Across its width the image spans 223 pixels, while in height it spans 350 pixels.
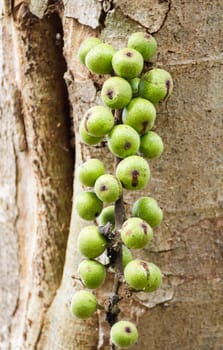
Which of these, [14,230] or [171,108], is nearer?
[171,108]

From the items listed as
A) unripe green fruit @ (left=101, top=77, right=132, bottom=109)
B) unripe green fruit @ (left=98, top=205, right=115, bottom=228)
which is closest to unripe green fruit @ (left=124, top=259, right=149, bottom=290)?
unripe green fruit @ (left=98, top=205, right=115, bottom=228)

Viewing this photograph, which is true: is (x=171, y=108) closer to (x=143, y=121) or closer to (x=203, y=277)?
(x=143, y=121)

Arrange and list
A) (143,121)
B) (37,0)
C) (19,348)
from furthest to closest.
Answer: (19,348) → (37,0) → (143,121)

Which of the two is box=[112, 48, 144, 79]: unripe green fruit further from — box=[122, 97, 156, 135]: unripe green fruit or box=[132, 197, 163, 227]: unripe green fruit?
box=[132, 197, 163, 227]: unripe green fruit

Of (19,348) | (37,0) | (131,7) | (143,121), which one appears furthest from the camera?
(19,348)

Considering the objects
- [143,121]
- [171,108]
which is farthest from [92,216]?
[171,108]

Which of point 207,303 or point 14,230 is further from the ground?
point 14,230

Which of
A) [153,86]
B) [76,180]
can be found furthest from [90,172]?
[76,180]
